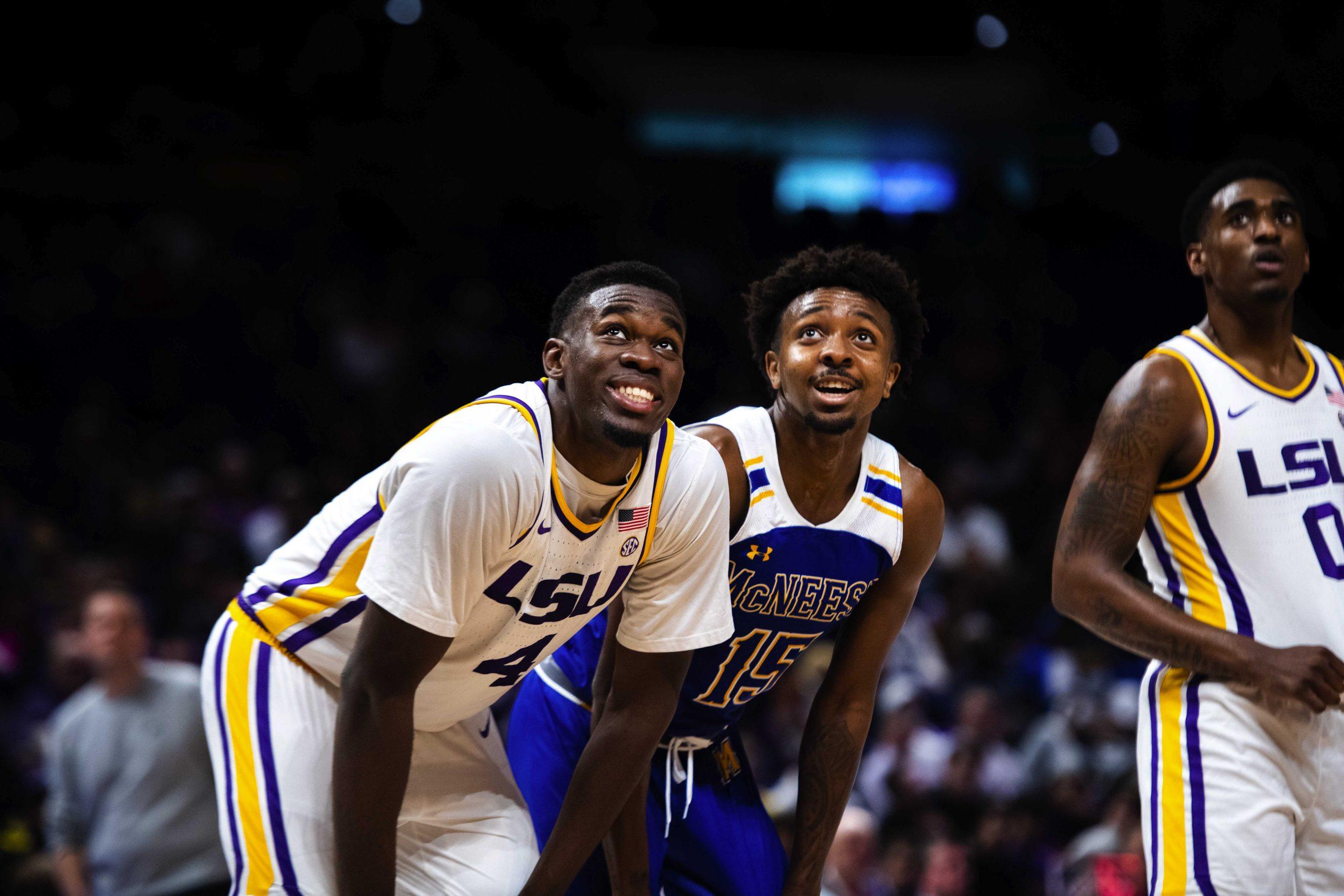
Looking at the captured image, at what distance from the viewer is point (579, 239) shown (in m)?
11.9

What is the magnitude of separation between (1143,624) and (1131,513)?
28 cm

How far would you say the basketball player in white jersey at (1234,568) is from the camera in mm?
2959

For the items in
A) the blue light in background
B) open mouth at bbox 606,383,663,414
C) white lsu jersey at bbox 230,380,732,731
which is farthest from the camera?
the blue light in background

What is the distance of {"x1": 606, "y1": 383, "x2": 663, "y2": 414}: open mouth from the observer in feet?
9.03

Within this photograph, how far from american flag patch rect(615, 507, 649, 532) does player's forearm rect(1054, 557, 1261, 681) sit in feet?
3.71

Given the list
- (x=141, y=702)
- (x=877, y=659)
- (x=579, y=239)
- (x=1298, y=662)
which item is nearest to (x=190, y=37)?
(x=579, y=239)

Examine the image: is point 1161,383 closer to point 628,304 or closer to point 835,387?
point 835,387

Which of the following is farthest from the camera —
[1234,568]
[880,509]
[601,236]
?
[601,236]

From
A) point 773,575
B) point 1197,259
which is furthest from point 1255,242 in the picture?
point 773,575

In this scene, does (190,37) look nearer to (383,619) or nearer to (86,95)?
(86,95)

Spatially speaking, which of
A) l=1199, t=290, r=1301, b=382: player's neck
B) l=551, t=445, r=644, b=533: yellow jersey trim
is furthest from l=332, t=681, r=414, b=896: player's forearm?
l=1199, t=290, r=1301, b=382: player's neck

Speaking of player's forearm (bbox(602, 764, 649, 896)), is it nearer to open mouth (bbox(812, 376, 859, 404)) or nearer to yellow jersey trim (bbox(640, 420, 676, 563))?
yellow jersey trim (bbox(640, 420, 676, 563))

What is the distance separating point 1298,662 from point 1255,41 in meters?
9.76

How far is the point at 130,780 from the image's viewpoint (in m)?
4.37
